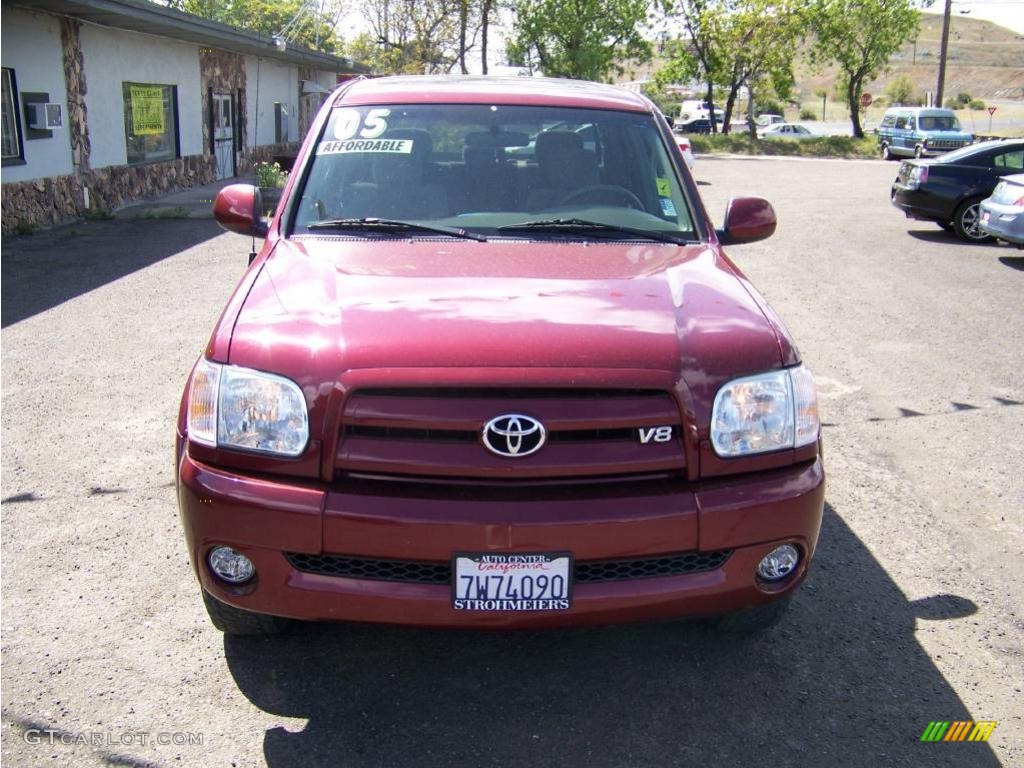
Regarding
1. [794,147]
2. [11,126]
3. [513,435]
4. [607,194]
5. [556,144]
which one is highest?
[794,147]

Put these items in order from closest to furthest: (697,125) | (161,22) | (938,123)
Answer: (161,22) → (938,123) → (697,125)

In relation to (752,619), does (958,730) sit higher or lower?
lower

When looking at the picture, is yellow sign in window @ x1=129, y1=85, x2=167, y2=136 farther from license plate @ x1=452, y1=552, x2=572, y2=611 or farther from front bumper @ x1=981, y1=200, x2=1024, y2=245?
license plate @ x1=452, y1=552, x2=572, y2=611

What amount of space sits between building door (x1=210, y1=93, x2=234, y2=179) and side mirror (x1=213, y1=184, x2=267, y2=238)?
18204 mm

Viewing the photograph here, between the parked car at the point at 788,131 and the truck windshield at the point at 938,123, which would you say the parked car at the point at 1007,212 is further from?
the parked car at the point at 788,131

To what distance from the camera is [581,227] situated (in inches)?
154

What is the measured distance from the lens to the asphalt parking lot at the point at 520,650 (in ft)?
9.41

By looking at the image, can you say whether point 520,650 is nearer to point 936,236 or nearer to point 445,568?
point 445,568

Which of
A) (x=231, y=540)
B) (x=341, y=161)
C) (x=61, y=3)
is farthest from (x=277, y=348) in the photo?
(x=61, y=3)

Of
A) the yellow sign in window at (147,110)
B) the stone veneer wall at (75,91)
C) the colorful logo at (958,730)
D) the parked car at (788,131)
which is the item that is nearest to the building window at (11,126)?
the stone veneer wall at (75,91)

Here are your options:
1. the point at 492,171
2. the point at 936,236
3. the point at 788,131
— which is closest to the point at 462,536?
the point at 492,171

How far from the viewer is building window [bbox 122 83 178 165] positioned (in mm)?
17078

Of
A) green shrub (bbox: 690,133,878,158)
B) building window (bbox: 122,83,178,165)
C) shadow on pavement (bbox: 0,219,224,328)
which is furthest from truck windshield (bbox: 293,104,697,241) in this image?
green shrub (bbox: 690,133,878,158)

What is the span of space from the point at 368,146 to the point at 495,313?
1.56 m
